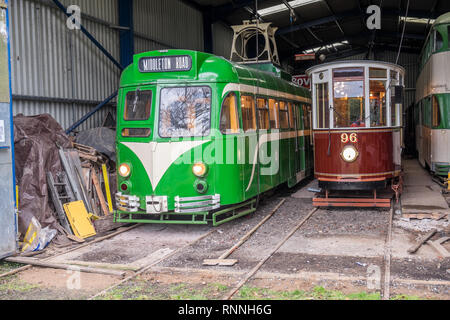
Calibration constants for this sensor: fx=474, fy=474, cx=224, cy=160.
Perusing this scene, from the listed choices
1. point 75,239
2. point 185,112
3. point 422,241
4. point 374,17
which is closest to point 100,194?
point 75,239

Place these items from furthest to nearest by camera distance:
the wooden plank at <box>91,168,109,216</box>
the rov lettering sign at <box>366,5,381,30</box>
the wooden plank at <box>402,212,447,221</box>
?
the rov lettering sign at <box>366,5,381,30</box>
the wooden plank at <box>91,168,109,216</box>
the wooden plank at <box>402,212,447,221</box>

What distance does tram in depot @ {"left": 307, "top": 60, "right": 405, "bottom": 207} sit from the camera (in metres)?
10.3

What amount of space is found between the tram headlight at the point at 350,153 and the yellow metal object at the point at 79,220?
5541 millimetres

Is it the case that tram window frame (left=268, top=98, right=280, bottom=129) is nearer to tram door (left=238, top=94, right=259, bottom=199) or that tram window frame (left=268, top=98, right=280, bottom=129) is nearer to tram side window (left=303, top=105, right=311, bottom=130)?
tram door (left=238, top=94, right=259, bottom=199)

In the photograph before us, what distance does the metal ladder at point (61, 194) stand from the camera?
9172 mm

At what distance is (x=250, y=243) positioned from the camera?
27.3 ft

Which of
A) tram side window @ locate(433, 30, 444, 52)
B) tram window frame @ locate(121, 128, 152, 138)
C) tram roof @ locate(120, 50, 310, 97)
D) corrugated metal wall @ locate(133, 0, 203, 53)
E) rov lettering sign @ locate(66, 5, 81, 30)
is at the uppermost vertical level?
corrugated metal wall @ locate(133, 0, 203, 53)

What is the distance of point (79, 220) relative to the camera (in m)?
9.24

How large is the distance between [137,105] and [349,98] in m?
4.57

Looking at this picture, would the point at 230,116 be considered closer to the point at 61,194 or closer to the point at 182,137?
the point at 182,137

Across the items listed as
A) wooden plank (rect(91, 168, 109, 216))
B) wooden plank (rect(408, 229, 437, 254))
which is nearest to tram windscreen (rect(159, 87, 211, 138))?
wooden plank (rect(91, 168, 109, 216))

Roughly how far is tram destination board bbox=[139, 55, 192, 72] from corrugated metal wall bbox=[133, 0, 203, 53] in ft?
26.2

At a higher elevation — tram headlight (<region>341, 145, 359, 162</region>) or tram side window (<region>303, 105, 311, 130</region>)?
tram side window (<region>303, 105, 311, 130</region>)

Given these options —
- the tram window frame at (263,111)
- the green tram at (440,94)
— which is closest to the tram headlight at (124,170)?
the tram window frame at (263,111)
